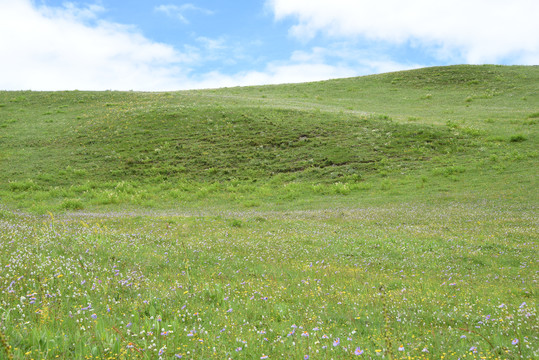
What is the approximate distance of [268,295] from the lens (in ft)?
22.6

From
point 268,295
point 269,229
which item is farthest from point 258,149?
point 268,295

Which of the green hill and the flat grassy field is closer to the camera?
the flat grassy field

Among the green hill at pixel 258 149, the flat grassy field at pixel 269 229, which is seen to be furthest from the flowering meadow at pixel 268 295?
the green hill at pixel 258 149

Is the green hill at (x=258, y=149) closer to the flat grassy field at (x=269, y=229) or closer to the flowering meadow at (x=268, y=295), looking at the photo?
the flat grassy field at (x=269, y=229)

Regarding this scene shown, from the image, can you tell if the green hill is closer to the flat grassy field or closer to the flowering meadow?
the flat grassy field

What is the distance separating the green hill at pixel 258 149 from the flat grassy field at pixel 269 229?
240 mm

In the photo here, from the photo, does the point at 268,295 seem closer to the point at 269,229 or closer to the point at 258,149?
the point at 269,229

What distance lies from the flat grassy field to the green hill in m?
0.24

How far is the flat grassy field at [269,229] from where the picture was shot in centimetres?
480

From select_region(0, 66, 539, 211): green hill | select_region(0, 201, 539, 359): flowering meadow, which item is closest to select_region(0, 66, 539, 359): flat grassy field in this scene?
select_region(0, 201, 539, 359): flowering meadow

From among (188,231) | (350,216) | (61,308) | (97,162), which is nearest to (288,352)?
(61,308)

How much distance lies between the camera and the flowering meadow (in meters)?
4.35

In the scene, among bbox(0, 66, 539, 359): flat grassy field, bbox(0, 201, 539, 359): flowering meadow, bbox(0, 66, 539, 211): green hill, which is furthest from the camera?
bbox(0, 66, 539, 211): green hill

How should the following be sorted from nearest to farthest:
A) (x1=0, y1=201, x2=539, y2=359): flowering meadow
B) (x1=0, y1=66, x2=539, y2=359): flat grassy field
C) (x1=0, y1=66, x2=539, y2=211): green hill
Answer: (x1=0, y1=201, x2=539, y2=359): flowering meadow < (x1=0, y1=66, x2=539, y2=359): flat grassy field < (x1=0, y1=66, x2=539, y2=211): green hill
